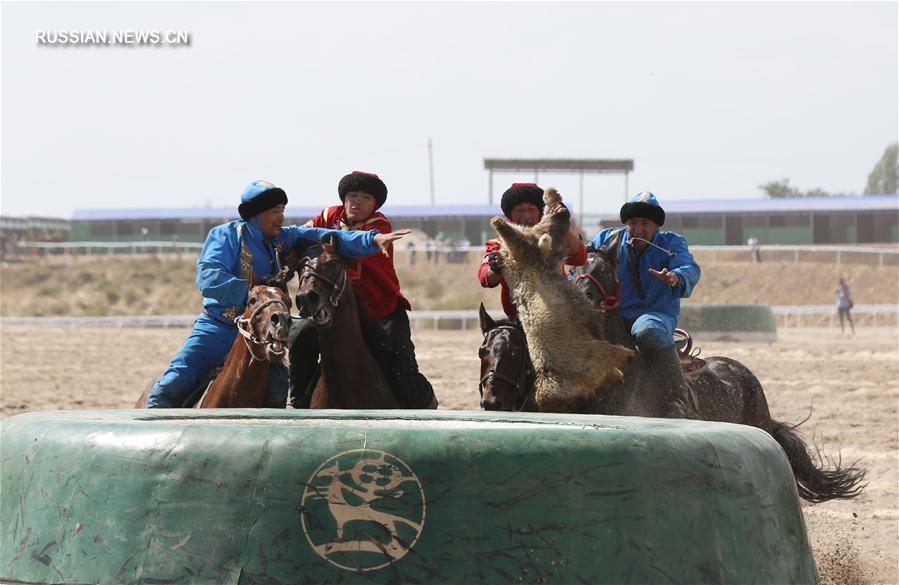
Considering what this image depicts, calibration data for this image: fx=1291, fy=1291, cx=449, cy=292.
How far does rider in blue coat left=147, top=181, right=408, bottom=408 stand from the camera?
643cm

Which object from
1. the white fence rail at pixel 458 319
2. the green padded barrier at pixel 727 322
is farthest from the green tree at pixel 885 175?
the green padded barrier at pixel 727 322

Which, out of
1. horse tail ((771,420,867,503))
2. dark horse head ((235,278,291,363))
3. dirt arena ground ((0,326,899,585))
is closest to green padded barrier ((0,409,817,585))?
dark horse head ((235,278,291,363))

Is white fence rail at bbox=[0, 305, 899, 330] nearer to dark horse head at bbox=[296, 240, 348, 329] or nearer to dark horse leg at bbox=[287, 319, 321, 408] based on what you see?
dark horse leg at bbox=[287, 319, 321, 408]

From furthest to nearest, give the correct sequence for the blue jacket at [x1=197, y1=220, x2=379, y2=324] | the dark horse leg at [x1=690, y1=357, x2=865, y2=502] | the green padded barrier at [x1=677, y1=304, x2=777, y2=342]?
the green padded barrier at [x1=677, y1=304, x2=777, y2=342] < the dark horse leg at [x1=690, y1=357, x2=865, y2=502] < the blue jacket at [x1=197, y1=220, x2=379, y2=324]

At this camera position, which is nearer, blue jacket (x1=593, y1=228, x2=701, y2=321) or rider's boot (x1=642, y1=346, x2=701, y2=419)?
rider's boot (x1=642, y1=346, x2=701, y2=419)

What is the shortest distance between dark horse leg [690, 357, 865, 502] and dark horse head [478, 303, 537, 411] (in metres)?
1.53

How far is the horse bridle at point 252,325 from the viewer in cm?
590

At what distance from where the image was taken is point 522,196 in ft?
22.7

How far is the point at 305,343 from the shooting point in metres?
7.02

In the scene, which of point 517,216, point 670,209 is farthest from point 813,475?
point 670,209

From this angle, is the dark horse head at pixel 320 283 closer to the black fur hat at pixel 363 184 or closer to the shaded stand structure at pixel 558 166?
the black fur hat at pixel 363 184

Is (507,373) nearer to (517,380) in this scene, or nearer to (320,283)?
(517,380)

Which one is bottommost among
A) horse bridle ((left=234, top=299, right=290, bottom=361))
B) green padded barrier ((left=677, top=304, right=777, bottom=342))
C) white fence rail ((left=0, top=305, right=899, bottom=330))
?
white fence rail ((left=0, top=305, right=899, bottom=330))

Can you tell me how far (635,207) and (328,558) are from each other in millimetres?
4091
